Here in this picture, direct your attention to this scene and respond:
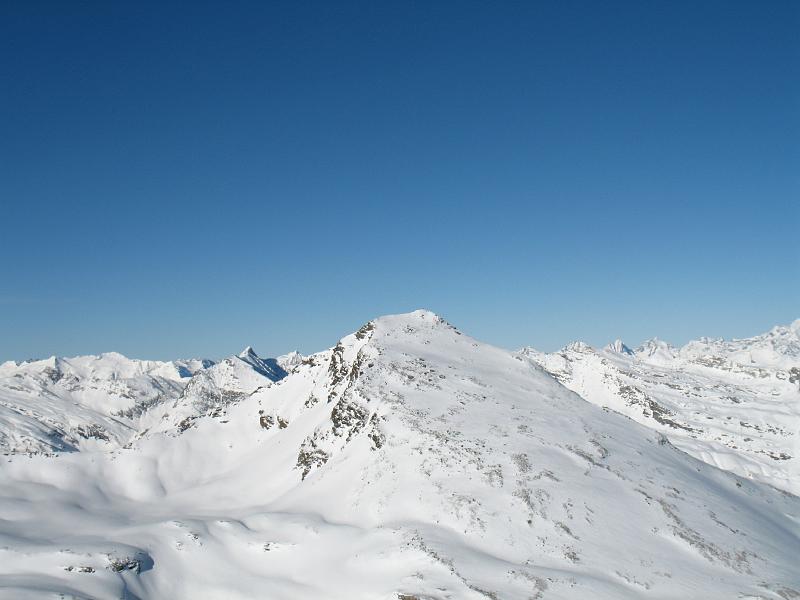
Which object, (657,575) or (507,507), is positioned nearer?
(657,575)

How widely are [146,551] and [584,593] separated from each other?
121 feet

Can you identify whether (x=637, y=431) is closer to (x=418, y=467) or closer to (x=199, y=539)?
(x=418, y=467)

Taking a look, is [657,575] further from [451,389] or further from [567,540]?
[451,389]

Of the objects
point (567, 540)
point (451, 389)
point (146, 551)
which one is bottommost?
point (146, 551)

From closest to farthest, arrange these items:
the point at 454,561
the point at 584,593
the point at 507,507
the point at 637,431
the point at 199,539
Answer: the point at 584,593 → the point at 454,561 → the point at 507,507 → the point at 199,539 → the point at 637,431

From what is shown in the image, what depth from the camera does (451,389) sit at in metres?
64.1

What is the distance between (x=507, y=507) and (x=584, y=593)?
10.6m

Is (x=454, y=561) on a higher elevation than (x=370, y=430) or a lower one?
lower

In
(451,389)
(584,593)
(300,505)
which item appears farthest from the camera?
(451,389)

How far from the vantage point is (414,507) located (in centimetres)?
4275

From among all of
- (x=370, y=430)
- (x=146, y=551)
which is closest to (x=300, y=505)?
(x=370, y=430)

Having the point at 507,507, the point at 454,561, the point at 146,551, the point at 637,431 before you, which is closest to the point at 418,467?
the point at 507,507

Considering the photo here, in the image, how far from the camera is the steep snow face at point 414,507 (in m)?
35.4

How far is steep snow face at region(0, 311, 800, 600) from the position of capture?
116ft
